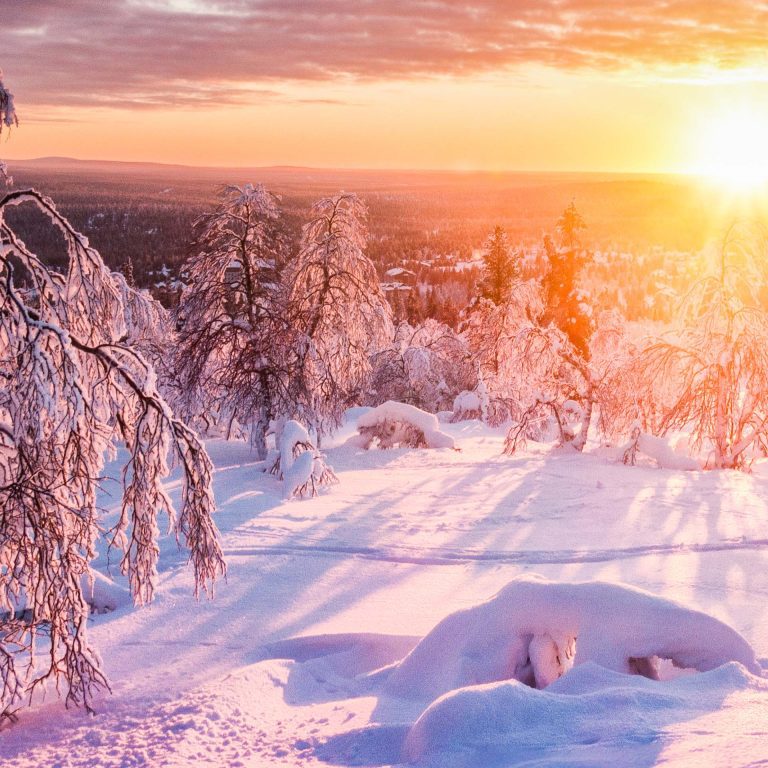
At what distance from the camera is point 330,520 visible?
40.0 feet

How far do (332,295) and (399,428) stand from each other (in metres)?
4.62

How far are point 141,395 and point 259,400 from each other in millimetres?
12092

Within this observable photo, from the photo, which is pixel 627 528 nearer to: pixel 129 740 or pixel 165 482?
pixel 129 740

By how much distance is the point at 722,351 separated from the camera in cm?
1625

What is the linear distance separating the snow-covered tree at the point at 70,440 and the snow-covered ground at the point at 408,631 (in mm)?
1089

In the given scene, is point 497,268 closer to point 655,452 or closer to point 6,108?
point 655,452

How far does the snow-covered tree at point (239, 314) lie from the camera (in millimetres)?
17703

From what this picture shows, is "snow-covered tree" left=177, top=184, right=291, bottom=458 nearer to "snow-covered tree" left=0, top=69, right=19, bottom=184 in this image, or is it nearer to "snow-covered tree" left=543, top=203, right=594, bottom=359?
"snow-covered tree" left=0, top=69, right=19, bottom=184

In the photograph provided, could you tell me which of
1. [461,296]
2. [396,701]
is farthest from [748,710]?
[461,296]

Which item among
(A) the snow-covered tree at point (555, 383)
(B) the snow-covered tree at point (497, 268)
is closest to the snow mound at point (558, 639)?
(A) the snow-covered tree at point (555, 383)

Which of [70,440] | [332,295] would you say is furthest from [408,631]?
[332,295]

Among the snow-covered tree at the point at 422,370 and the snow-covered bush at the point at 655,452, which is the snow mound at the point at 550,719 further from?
the snow-covered tree at the point at 422,370

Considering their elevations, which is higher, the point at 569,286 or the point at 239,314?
the point at 569,286

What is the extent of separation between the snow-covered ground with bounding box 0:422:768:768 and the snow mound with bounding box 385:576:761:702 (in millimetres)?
58
